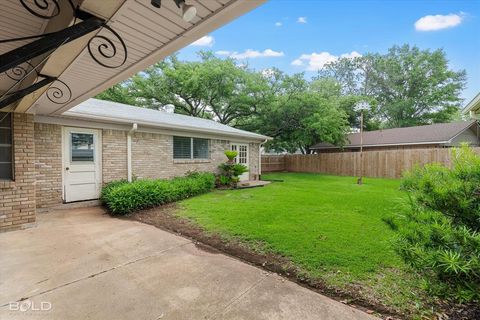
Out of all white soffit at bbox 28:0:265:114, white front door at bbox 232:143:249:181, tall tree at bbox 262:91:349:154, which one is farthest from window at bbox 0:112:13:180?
tall tree at bbox 262:91:349:154

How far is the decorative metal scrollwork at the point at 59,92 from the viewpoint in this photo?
3373mm

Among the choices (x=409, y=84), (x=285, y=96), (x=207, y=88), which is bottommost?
(x=285, y=96)

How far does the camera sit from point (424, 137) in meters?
14.2

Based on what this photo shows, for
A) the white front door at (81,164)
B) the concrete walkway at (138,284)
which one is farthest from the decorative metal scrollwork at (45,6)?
the white front door at (81,164)

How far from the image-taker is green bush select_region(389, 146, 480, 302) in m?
1.59

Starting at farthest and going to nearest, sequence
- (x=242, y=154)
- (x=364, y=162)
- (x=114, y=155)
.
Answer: (x=364, y=162), (x=242, y=154), (x=114, y=155)

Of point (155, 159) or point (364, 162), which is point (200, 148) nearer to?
point (155, 159)

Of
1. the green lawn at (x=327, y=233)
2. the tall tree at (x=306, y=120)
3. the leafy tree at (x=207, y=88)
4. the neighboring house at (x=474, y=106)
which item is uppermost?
the leafy tree at (x=207, y=88)

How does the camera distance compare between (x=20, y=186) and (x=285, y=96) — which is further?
(x=285, y=96)

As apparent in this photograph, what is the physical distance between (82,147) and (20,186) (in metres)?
1.91

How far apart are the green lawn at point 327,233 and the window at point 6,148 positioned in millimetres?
3443

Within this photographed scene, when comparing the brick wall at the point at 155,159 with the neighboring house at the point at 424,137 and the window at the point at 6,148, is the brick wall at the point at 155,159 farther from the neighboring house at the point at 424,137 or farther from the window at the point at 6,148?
the neighboring house at the point at 424,137

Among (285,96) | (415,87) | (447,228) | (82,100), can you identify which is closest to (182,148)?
(82,100)

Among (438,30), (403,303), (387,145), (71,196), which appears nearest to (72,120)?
(71,196)
